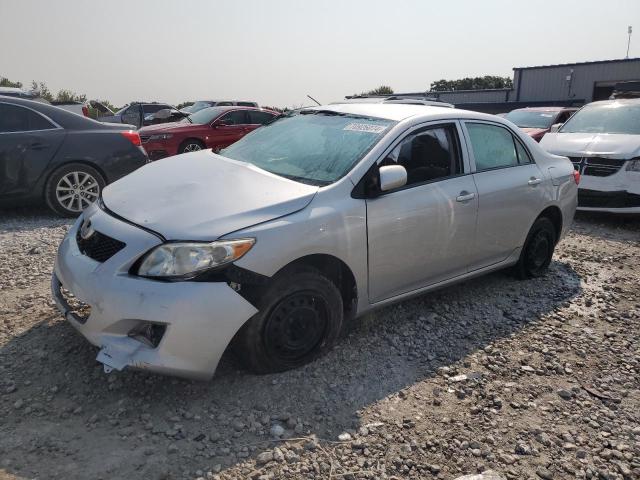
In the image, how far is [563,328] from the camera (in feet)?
13.9

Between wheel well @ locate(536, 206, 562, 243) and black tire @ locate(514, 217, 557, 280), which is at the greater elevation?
wheel well @ locate(536, 206, 562, 243)

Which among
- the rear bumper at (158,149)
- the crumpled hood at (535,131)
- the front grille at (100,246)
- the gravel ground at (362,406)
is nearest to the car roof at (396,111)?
the gravel ground at (362,406)

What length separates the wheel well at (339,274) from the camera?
10.7ft

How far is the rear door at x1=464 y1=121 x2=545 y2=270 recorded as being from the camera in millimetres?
4258

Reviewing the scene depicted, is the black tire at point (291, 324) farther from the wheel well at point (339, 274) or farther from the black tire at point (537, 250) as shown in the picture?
the black tire at point (537, 250)

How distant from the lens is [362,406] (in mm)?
3092

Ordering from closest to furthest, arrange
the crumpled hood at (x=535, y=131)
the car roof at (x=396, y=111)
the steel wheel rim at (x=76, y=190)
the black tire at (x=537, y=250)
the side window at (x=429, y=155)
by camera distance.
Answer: the side window at (x=429, y=155) → the car roof at (x=396, y=111) → the black tire at (x=537, y=250) → the steel wheel rim at (x=76, y=190) → the crumpled hood at (x=535, y=131)

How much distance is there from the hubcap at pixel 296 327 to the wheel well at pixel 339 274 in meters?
0.20

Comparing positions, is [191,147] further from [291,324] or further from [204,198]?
[291,324]

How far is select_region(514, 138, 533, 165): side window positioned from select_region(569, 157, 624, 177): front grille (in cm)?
312

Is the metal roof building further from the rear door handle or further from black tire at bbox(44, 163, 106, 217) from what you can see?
the rear door handle

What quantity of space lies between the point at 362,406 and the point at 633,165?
6017 mm

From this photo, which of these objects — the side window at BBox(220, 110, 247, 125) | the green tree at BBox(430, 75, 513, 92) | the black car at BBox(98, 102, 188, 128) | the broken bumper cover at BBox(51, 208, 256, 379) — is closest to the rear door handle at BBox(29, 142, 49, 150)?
the broken bumper cover at BBox(51, 208, 256, 379)

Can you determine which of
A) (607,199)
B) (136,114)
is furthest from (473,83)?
(607,199)
